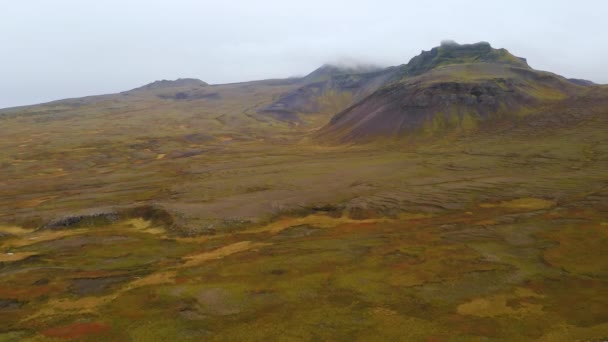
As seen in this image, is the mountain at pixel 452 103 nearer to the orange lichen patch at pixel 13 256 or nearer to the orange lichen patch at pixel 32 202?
the orange lichen patch at pixel 32 202

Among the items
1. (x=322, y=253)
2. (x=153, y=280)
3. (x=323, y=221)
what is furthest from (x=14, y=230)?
(x=322, y=253)

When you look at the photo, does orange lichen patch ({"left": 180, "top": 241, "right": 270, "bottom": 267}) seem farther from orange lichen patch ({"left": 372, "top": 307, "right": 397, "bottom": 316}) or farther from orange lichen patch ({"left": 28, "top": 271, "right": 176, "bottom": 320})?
orange lichen patch ({"left": 372, "top": 307, "right": 397, "bottom": 316})

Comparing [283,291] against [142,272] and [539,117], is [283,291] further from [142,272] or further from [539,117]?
[539,117]

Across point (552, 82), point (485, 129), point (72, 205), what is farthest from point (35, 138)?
point (552, 82)

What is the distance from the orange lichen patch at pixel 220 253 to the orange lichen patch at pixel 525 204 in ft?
101

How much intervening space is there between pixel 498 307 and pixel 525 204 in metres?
33.0

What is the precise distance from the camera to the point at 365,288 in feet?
113

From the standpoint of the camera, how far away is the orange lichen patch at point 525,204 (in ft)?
188

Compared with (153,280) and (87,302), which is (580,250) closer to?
(153,280)

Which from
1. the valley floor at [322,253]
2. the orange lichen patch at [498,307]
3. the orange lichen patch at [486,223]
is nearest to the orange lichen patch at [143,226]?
the valley floor at [322,253]

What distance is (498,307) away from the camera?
3045 centimetres

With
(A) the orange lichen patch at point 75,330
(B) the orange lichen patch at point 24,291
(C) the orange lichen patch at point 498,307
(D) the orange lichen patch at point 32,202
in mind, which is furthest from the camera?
(D) the orange lichen patch at point 32,202

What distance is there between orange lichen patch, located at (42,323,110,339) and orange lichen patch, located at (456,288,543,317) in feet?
76.3

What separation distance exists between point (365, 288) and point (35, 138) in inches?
7215
